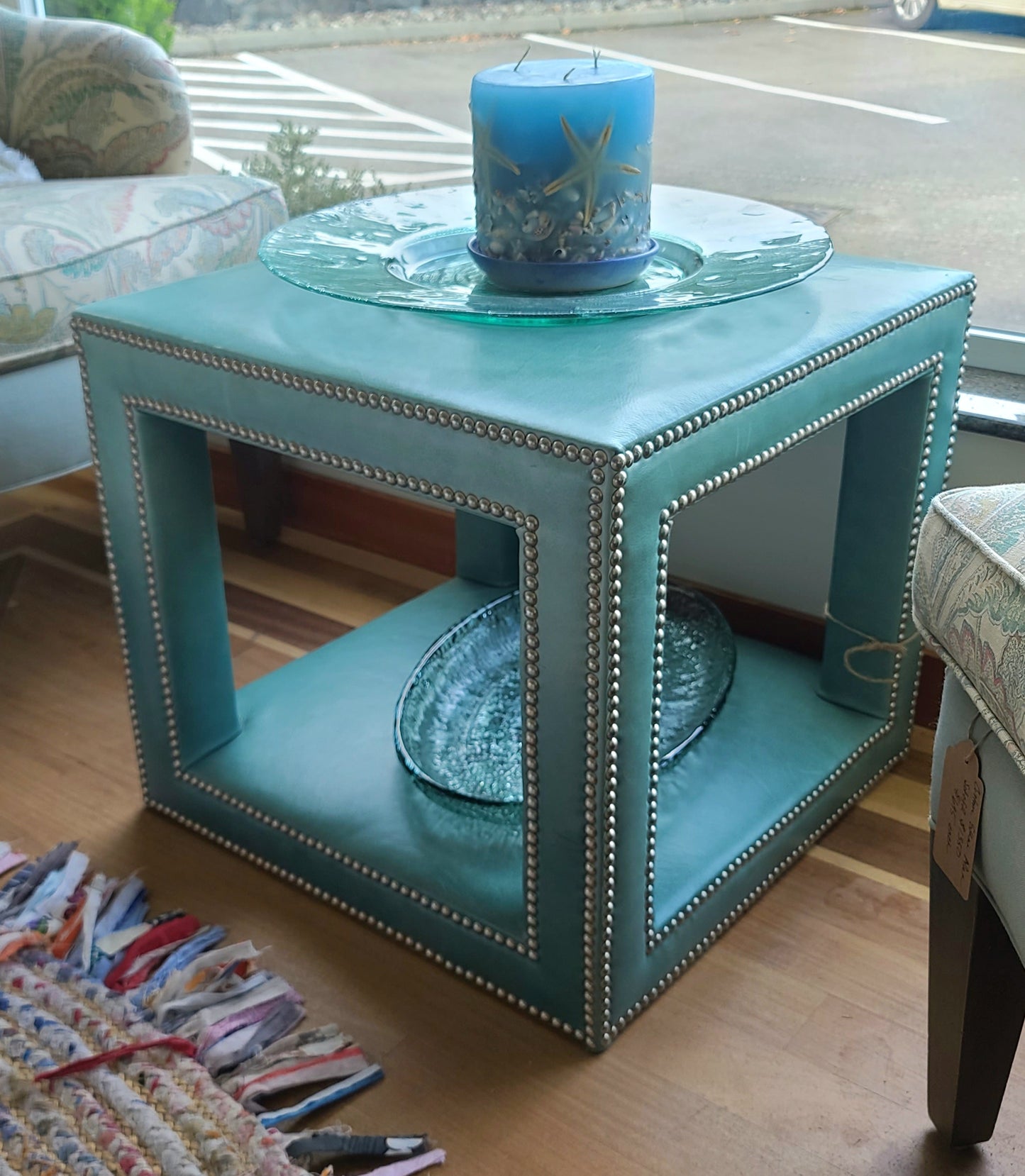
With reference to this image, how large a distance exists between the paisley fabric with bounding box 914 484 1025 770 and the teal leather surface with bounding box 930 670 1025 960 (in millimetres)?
31

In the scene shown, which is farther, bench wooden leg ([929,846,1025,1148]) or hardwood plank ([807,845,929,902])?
hardwood plank ([807,845,929,902])

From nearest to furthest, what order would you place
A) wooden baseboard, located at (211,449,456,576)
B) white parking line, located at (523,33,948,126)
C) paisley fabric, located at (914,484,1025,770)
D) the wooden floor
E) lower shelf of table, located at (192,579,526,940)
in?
paisley fabric, located at (914,484,1025,770), the wooden floor, lower shelf of table, located at (192,579,526,940), white parking line, located at (523,33,948,126), wooden baseboard, located at (211,449,456,576)

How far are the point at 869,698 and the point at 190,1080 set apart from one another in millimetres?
646

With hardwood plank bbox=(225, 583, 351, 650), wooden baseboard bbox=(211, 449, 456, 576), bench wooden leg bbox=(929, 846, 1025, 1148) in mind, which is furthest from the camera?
wooden baseboard bbox=(211, 449, 456, 576)

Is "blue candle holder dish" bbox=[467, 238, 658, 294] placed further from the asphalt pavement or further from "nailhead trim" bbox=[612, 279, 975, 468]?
the asphalt pavement

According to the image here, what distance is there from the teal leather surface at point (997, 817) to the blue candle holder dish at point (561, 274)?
0.37m

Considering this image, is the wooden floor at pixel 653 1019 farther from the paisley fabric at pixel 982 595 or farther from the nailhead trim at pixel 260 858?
the paisley fabric at pixel 982 595

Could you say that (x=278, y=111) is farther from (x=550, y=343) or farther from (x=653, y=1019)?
(x=653, y=1019)

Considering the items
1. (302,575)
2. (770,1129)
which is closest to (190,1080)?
(770,1129)

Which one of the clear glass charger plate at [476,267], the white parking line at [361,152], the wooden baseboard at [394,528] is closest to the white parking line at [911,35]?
the clear glass charger plate at [476,267]

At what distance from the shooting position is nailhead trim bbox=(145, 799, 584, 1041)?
2.86 feet

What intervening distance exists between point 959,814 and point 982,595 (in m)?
0.13

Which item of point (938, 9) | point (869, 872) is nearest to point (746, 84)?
point (938, 9)

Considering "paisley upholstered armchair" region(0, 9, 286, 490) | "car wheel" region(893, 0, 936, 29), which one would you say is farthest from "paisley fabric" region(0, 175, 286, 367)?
"car wheel" region(893, 0, 936, 29)
